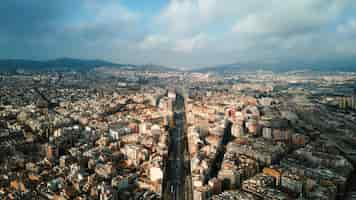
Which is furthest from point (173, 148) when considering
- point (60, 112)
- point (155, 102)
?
point (155, 102)

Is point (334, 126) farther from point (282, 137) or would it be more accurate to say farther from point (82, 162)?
point (82, 162)

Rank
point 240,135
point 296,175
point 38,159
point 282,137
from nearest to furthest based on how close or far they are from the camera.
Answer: point 296,175
point 38,159
point 282,137
point 240,135

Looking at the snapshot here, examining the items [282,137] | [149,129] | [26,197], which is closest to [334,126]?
[282,137]

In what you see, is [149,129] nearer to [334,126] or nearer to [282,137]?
[282,137]

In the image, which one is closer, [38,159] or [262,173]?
[262,173]

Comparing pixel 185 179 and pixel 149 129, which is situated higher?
pixel 149 129

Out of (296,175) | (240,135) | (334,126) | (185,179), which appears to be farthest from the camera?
(334,126)
